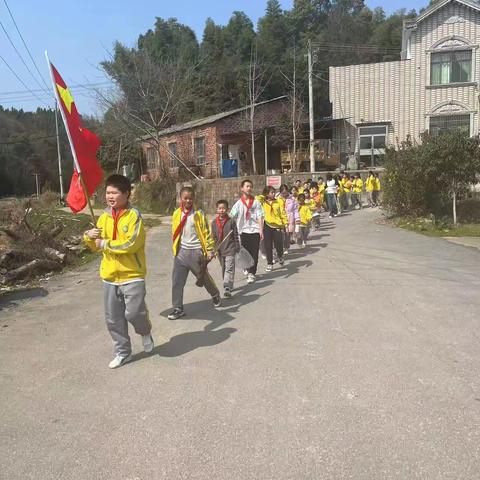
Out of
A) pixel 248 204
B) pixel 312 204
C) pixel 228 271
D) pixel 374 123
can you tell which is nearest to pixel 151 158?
pixel 374 123

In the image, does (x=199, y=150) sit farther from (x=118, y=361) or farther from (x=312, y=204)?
(x=118, y=361)

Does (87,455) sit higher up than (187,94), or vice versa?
(187,94)

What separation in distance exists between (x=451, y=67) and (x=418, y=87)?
1.92 metres

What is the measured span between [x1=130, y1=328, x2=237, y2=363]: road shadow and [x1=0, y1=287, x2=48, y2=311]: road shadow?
141 inches

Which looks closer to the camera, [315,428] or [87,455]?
[87,455]

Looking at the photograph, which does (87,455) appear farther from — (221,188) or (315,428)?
(221,188)

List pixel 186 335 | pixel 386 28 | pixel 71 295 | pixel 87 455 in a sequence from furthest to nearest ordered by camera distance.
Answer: pixel 386 28, pixel 71 295, pixel 186 335, pixel 87 455

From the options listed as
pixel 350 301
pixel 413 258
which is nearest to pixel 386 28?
pixel 413 258

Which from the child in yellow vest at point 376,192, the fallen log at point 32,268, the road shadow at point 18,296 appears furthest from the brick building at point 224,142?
the road shadow at point 18,296

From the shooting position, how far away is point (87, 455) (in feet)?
10.8

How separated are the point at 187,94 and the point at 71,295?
2552 centimetres

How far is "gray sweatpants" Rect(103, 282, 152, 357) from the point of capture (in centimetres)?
479

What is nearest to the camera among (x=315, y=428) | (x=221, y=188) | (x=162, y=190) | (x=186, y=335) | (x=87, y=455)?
(x=87, y=455)

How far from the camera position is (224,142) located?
30281mm
